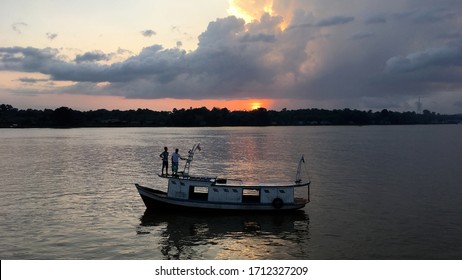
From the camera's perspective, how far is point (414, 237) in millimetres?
27906

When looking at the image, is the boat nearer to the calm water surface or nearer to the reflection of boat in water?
the reflection of boat in water

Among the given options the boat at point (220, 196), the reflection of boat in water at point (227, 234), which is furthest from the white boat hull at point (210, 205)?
the reflection of boat in water at point (227, 234)

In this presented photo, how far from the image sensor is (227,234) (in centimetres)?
2859

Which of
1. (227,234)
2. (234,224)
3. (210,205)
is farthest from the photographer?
(210,205)

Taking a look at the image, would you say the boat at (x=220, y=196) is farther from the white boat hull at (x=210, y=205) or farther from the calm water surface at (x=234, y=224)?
the calm water surface at (x=234, y=224)

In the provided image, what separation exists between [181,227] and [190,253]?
19.0 ft

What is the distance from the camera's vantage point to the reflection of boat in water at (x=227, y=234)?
24.9 metres

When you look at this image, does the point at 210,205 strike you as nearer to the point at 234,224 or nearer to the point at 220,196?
the point at 220,196

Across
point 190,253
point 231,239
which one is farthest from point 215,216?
point 190,253

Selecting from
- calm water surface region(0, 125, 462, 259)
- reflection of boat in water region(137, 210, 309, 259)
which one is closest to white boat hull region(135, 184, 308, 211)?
reflection of boat in water region(137, 210, 309, 259)

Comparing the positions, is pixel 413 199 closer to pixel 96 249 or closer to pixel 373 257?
pixel 373 257

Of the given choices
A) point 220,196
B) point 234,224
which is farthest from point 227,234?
point 220,196

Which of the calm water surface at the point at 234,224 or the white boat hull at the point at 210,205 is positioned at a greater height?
the white boat hull at the point at 210,205

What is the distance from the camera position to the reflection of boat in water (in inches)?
981
